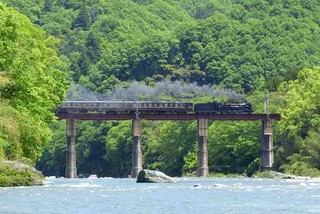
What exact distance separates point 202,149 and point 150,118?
814 cm

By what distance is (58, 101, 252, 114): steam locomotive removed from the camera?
15775 cm

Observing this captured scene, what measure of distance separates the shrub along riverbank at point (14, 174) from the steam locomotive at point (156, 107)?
69.5m

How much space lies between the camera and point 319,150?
135125 mm

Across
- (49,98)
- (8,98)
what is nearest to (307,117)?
(49,98)

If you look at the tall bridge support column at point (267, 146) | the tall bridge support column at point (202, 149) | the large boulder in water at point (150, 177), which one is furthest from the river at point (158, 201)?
the tall bridge support column at point (202, 149)

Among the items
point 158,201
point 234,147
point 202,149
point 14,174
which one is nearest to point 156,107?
point 202,149

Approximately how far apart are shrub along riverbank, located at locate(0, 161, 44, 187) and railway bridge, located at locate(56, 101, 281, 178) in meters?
62.5

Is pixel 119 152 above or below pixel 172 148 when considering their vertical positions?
below

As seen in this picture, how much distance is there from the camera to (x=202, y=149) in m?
156

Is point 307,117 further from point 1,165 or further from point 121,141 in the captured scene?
point 1,165

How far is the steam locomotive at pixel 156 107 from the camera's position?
15775cm

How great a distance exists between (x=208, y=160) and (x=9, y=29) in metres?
81.0

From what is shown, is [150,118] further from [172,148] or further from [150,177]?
[150,177]

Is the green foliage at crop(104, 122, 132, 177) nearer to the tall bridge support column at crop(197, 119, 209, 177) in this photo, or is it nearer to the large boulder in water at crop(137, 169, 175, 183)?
the tall bridge support column at crop(197, 119, 209, 177)
